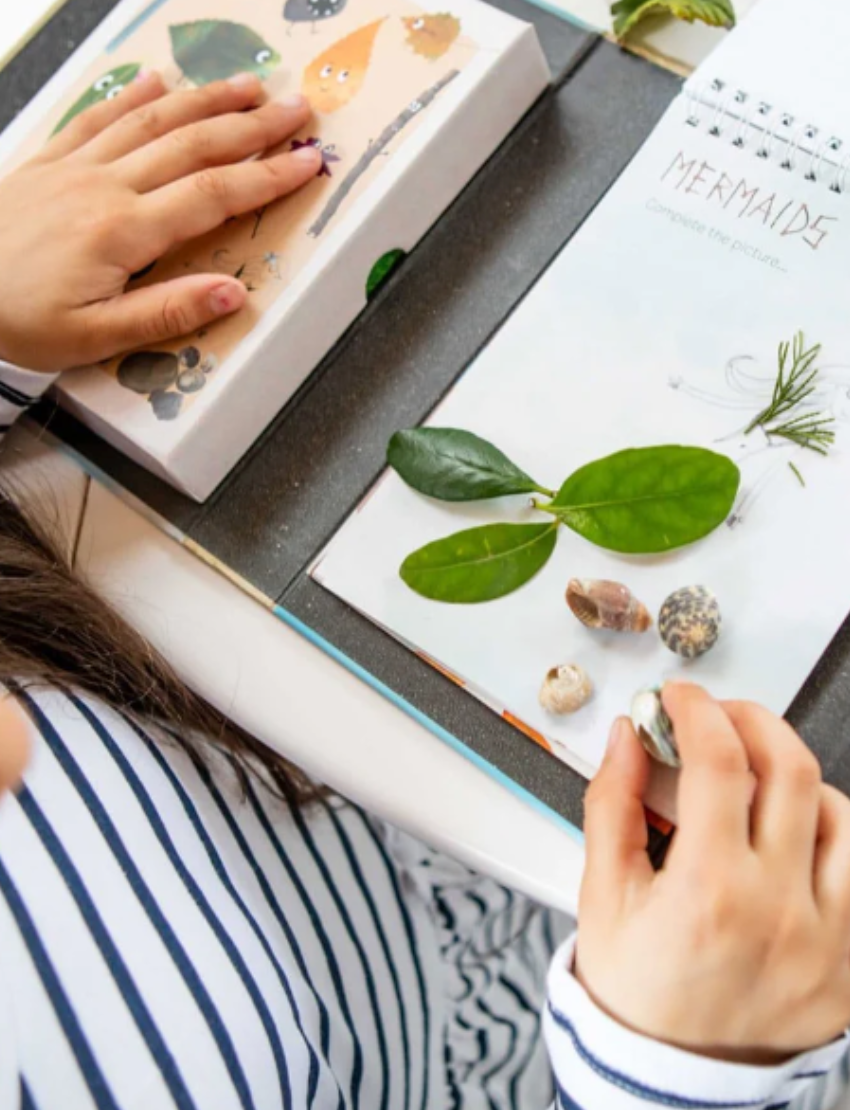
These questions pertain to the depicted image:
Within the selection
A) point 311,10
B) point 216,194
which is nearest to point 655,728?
point 216,194

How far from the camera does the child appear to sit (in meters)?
0.46

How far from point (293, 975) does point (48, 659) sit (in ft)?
0.71

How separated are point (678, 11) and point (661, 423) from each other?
0.87ft

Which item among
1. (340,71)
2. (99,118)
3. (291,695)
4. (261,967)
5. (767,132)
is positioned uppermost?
(767,132)

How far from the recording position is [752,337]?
0.58 m

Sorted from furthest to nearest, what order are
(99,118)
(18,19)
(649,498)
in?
(18,19)
(99,118)
(649,498)

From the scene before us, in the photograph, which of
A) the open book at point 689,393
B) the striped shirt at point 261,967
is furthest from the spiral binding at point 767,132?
the striped shirt at point 261,967

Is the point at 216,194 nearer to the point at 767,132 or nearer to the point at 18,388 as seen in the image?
the point at 18,388

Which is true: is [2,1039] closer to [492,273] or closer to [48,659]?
[48,659]

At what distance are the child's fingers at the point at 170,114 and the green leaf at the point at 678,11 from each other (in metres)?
0.23

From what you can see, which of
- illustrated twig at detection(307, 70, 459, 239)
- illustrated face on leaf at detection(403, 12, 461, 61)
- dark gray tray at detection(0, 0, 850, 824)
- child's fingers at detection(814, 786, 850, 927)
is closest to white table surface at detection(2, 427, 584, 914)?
dark gray tray at detection(0, 0, 850, 824)

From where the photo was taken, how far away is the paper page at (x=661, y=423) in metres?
0.54

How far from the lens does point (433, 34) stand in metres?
0.64

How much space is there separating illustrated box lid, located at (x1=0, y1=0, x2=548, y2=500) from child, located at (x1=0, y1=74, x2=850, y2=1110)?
0.02 metres
